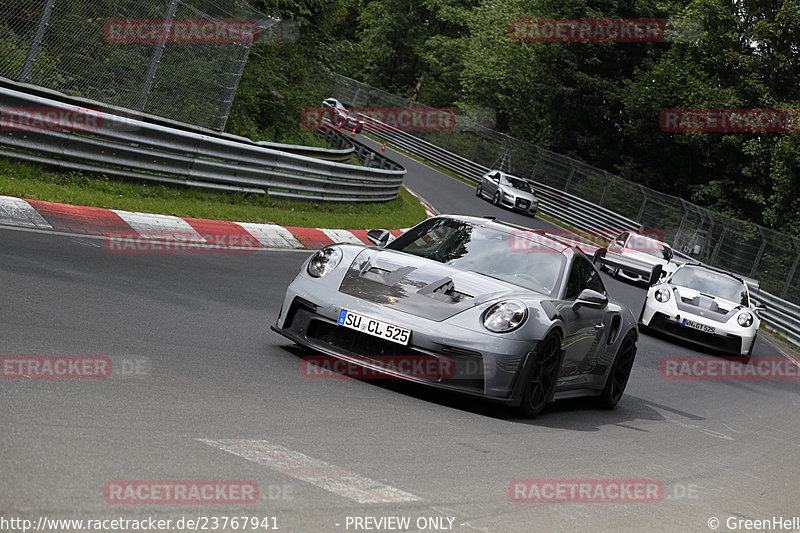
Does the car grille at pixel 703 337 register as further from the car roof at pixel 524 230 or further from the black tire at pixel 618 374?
the car roof at pixel 524 230

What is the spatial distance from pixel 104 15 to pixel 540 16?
43.8 m

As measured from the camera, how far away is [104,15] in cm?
1348

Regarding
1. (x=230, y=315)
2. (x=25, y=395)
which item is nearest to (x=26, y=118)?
(x=230, y=315)

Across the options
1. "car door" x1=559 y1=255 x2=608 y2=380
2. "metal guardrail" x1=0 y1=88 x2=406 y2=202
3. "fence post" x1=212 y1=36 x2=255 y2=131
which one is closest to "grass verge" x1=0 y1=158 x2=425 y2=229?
"metal guardrail" x1=0 y1=88 x2=406 y2=202

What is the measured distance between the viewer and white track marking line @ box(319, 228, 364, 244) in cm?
1709

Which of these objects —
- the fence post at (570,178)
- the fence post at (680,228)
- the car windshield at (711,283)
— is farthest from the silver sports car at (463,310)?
the fence post at (570,178)

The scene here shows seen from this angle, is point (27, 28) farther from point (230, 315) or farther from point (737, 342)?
point (737, 342)

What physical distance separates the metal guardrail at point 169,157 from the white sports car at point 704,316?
21.6 feet

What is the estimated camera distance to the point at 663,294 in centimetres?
1714

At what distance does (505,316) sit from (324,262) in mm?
1438

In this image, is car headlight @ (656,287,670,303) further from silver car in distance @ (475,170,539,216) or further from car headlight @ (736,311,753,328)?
silver car in distance @ (475,170,539,216)

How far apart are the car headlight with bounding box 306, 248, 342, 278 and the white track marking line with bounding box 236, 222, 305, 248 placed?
691cm

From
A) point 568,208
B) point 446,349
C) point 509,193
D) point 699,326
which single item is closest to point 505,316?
point 446,349

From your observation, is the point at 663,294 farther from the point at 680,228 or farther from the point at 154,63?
the point at 680,228
